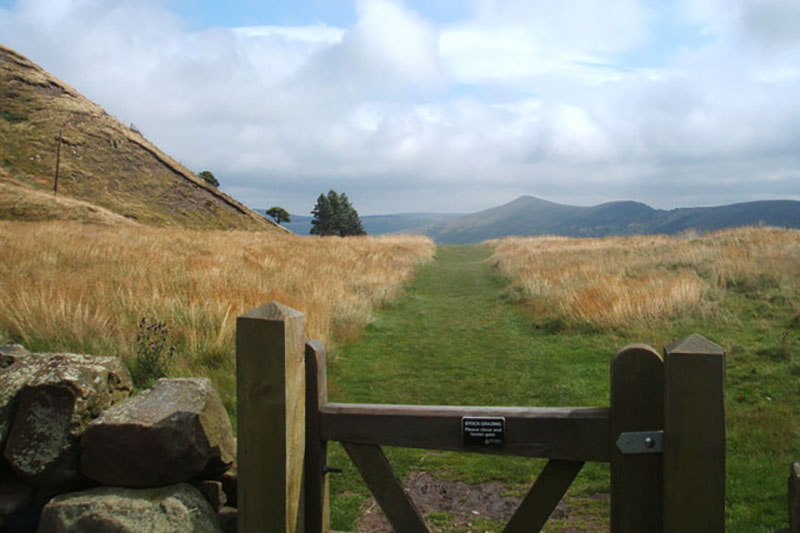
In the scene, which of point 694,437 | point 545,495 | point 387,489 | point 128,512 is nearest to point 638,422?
point 694,437

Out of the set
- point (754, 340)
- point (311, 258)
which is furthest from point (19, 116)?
point (754, 340)

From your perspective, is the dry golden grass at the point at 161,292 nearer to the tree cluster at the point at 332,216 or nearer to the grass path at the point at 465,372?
the grass path at the point at 465,372

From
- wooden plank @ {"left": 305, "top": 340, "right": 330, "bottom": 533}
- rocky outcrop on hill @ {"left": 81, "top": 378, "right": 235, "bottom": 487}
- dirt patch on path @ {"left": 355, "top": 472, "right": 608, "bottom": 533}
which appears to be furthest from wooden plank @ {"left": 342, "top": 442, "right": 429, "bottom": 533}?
dirt patch on path @ {"left": 355, "top": 472, "right": 608, "bottom": 533}

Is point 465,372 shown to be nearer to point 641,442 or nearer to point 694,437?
point 641,442

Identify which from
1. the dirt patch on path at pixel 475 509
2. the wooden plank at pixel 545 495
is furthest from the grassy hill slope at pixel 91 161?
the wooden plank at pixel 545 495

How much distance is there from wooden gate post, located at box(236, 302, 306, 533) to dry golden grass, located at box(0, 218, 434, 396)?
429 centimetres

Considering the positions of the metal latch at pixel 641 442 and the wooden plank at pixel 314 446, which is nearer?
the metal latch at pixel 641 442

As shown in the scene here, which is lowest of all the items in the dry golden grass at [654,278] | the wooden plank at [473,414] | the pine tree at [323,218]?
the wooden plank at [473,414]

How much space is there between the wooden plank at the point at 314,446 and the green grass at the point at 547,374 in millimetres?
1553

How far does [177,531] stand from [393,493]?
3.65 ft

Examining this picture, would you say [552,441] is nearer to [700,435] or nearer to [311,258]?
[700,435]

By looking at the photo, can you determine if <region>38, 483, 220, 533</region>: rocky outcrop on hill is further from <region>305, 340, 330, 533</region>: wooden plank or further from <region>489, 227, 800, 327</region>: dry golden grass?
<region>489, 227, 800, 327</region>: dry golden grass

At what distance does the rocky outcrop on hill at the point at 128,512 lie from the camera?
9.65 ft

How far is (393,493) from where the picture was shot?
2785mm
